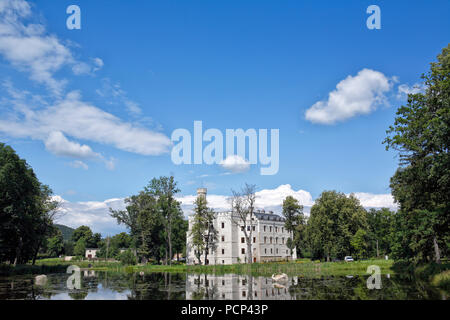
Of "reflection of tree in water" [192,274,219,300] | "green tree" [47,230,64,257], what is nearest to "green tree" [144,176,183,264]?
"reflection of tree in water" [192,274,219,300]

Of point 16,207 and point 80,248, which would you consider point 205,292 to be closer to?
point 16,207

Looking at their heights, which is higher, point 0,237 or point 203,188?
point 203,188

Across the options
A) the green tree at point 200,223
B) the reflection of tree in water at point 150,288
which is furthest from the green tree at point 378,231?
the reflection of tree in water at point 150,288

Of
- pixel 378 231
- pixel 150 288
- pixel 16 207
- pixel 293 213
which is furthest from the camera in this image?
pixel 378 231

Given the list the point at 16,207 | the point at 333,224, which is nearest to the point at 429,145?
the point at 333,224

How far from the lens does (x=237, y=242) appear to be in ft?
246

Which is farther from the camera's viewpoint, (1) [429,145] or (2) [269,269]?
(2) [269,269]

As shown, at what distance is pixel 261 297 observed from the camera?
1889 centimetres

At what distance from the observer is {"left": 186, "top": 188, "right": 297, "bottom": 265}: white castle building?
241ft

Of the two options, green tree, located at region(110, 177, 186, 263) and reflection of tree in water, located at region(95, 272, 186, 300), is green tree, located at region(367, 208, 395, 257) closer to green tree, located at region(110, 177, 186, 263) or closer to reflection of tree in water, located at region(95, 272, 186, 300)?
green tree, located at region(110, 177, 186, 263)
